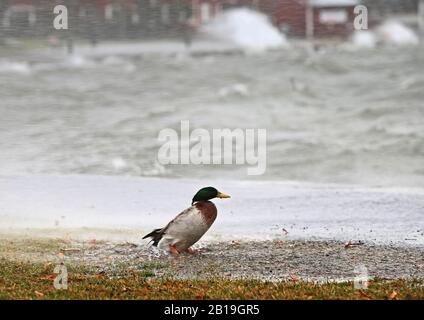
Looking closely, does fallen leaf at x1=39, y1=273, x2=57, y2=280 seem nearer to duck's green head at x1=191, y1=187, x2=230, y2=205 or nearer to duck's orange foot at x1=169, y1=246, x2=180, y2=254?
duck's orange foot at x1=169, y1=246, x2=180, y2=254

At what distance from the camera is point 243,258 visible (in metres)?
9.51

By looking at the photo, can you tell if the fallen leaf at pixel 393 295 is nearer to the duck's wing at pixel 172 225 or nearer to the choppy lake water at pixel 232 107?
the duck's wing at pixel 172 225

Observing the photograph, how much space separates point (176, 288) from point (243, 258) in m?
1.52

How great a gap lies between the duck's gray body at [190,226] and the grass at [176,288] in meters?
0.63

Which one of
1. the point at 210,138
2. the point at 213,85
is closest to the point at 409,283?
the point at 210,138

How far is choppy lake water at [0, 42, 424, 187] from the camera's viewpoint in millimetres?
12219

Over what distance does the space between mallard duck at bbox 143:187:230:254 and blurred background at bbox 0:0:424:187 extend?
2.24 meters

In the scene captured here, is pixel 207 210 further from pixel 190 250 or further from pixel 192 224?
pixel 190 250

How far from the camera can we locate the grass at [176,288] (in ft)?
25.6

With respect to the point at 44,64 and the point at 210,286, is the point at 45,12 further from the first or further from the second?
the point at 210,286

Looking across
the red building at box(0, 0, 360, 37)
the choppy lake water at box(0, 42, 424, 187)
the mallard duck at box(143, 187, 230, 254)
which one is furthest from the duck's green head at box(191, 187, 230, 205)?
the red building at box(0, 0, 360, 37)

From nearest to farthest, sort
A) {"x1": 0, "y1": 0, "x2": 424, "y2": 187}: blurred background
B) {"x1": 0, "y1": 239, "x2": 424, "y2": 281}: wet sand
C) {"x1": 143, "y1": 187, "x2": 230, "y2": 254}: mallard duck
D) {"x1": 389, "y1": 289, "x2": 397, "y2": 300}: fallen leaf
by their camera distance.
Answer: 1. {"x1": 389, "y1": 289, "x2": 397, "y2": 300}: fallen leaf
2. {"x1": 0, "y1": 239, "x2": 424, "y2": 281}: wet sand
3. {"x1": 143, "y1": 187, "x2": 230, "y2": 254}: mallard duck
4. {"x1": 0, "y1": 0, "x2": 424, "y2": 187}: blurred background

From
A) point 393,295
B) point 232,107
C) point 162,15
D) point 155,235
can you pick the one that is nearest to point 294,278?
point 393,295
